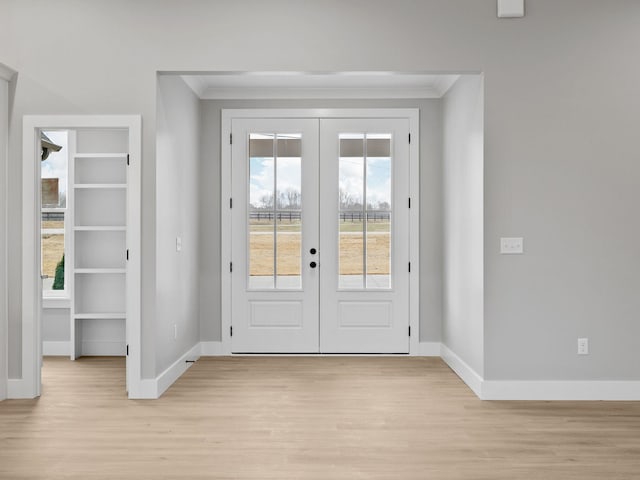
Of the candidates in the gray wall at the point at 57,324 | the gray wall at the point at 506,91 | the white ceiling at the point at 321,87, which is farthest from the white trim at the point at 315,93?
the gray wall at the point at 57,324

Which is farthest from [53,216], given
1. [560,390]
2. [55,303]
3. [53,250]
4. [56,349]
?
[560,390]

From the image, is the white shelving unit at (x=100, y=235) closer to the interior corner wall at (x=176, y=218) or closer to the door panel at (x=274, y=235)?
the interior corner wall at (x=176, y=218)

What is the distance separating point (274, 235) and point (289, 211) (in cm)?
29

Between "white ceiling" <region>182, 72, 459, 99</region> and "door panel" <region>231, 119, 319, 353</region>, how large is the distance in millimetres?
289

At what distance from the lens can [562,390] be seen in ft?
13.1

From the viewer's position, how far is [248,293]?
5551 millimetres

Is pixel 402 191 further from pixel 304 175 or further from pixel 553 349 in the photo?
pixel 553 349

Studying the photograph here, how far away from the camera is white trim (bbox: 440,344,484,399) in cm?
412

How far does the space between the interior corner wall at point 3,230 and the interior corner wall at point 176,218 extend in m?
1.13

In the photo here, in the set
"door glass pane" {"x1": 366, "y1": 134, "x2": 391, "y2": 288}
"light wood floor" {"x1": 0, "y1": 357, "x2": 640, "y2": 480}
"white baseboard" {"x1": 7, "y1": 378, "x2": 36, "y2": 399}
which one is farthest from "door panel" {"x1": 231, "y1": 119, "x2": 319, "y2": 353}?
"white baseboard" {"x1": 7, "y1": 378, "x2": 36, "y2": 399}

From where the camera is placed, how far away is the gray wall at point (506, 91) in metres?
3.99

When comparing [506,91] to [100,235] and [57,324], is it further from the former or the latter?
[57,324]

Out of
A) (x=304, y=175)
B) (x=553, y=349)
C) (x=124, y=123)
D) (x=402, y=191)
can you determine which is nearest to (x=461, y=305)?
(x=553, y=349)

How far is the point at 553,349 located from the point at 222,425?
2490mm
